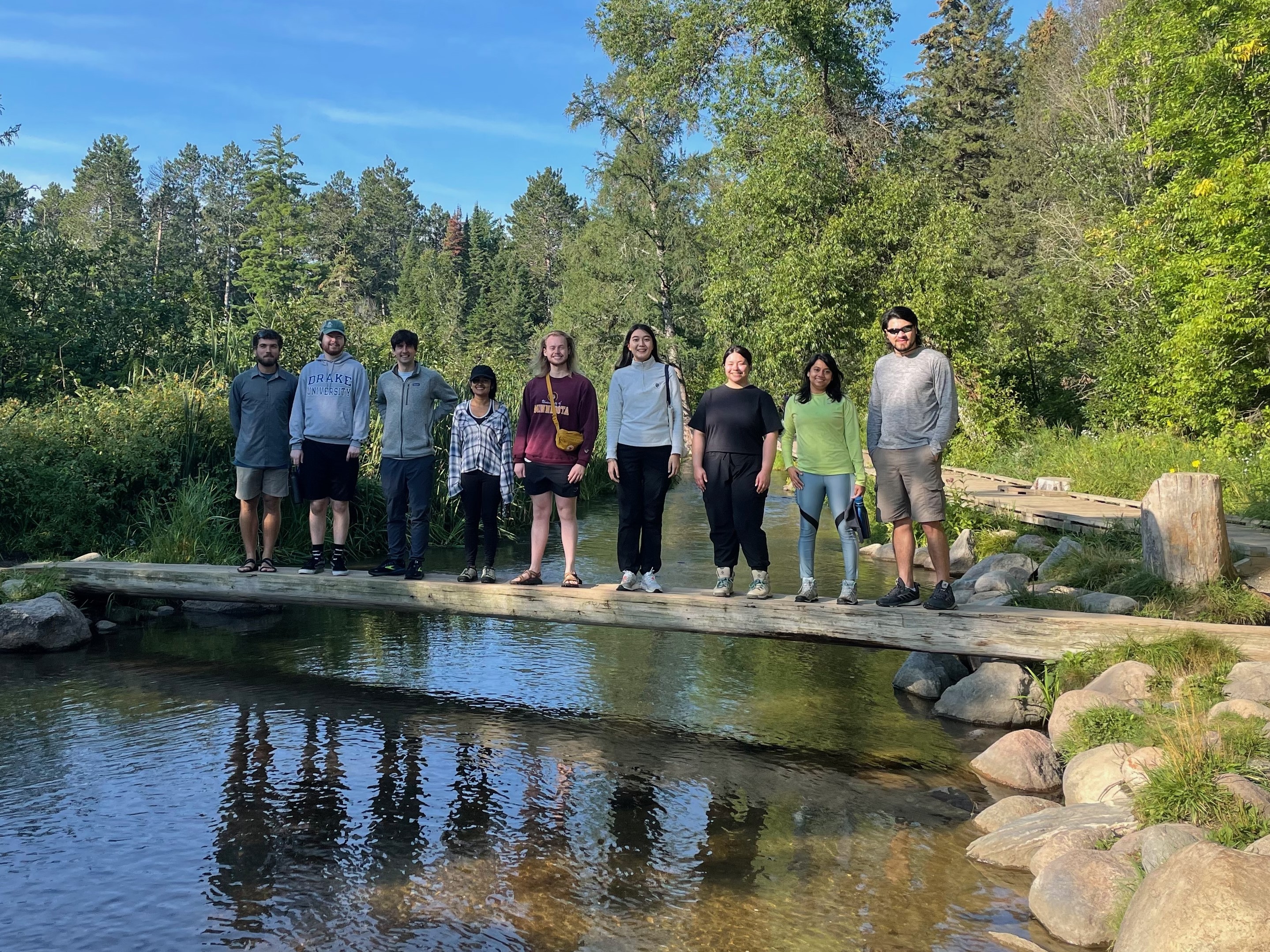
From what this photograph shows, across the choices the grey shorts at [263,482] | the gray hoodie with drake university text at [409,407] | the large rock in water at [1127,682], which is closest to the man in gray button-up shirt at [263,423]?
the grey shorts at [263,482]

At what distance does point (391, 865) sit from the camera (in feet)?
14.4

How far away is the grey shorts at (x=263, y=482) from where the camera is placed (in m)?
7.79

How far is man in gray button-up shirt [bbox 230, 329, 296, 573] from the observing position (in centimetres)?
777

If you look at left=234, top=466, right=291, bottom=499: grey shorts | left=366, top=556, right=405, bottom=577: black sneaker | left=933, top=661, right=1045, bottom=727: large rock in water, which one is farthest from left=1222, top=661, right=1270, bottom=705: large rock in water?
left=234, top=466, right=291, bottom=499: grey shorts

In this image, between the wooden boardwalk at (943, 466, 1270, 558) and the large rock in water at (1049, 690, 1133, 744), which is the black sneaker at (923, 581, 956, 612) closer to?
the large rock in water at (1049, 690, 1133, 744)

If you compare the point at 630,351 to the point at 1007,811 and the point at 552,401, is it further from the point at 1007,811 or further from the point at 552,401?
the point at 1007,811

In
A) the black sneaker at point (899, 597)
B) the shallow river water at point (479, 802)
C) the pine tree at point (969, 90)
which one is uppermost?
the pine tree at point (969, 90)

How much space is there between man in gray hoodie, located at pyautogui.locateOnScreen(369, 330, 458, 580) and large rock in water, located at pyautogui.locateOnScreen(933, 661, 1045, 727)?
3.92m

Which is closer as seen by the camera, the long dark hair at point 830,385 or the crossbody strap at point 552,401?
the long dark hair at point 830,385

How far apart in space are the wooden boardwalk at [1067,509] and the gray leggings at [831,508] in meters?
3.67

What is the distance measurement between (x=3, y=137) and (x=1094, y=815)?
979 inches

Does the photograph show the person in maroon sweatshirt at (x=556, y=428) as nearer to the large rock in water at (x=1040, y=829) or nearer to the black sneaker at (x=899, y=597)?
the black sneaker at (x=899, y=597)

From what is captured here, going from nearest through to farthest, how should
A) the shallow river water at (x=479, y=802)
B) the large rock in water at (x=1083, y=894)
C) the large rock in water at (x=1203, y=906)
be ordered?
the large rock in water at (x=1203, y=906), the large rock in water at (x=1083, y=894), the shallow river water at (x=479, y=802)

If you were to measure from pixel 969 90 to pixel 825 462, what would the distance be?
1640 inches
